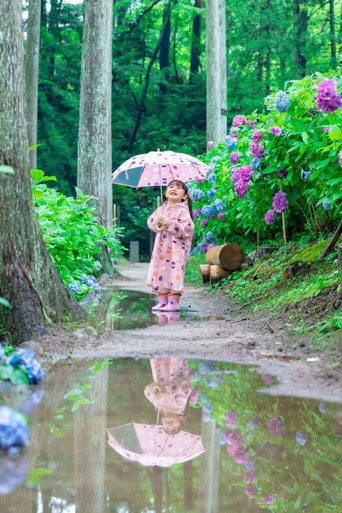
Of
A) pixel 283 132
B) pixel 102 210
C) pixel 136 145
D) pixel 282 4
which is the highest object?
pixel 282 4

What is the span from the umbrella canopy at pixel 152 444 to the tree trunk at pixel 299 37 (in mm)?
25047

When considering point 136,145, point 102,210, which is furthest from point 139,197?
point 102,210

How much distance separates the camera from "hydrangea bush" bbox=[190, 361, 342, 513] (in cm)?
240

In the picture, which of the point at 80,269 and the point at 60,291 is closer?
the point at 60,291

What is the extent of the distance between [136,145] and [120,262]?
10.6 m

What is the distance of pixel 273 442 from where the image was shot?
294 cm

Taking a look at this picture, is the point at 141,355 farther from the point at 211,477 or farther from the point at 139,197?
the point at 139,197

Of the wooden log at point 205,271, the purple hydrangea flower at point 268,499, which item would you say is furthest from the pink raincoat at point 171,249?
the purple hydrangea flower at point 268,499

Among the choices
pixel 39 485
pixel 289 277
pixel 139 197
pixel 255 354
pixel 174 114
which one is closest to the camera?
pixel 39 485

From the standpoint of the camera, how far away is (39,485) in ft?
7.78

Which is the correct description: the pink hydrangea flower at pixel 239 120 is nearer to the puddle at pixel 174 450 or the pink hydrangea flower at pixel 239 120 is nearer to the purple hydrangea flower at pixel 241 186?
the purple hydrangea flower at pixel 241 186

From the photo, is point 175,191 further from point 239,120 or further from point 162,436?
point 162,436

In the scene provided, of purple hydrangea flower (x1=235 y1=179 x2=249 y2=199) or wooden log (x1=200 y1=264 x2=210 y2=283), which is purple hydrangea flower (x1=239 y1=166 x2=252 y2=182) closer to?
purple hydrangea flower (x1=235 y1=179 x2=249 y2=199)

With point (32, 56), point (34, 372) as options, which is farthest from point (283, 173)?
point (32, 56)
